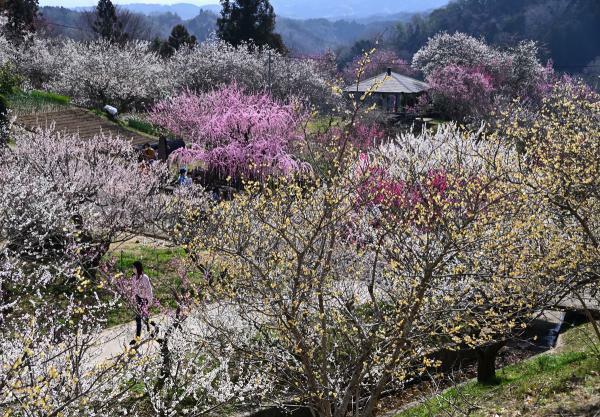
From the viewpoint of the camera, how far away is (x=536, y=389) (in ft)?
31.7

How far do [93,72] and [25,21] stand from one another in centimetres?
1723

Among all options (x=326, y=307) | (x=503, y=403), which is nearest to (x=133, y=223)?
(x=326, y=307)

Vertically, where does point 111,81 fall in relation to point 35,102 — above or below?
above

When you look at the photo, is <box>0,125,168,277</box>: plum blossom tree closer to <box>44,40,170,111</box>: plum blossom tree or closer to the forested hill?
<box>44,40,170,111</box>: plum blossom tree

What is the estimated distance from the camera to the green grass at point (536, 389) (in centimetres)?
885

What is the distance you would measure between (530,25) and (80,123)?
298 feet

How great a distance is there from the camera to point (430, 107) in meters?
44.9

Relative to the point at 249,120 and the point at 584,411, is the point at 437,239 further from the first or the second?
the point at 249,120

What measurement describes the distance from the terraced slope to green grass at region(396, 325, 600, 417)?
2077 cm

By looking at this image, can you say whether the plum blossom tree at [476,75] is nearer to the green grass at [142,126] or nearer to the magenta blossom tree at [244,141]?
the magenta blossom tree at [244,141]

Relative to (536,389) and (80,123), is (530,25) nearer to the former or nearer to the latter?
(80,123)

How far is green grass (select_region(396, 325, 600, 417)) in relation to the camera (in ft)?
29.0

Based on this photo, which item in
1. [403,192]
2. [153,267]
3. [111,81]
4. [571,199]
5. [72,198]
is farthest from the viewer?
[111,81]

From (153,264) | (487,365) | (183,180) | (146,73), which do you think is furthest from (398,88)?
→ (487,365)
